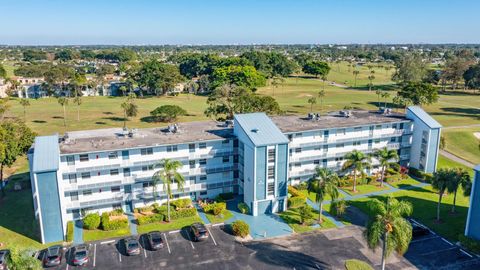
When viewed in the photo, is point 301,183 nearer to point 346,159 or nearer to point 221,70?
point 346,159

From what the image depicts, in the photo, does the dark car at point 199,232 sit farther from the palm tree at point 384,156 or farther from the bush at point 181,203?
the palm tree at point 384,156

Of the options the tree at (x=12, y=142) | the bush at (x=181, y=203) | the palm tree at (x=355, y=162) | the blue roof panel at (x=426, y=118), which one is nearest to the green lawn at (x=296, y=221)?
the palm tree at (x=355, y=162)

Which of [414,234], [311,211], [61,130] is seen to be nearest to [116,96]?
[61,130]

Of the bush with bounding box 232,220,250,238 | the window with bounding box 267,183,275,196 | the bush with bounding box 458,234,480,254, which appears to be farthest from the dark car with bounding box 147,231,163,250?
the bush with bounding box 458,234,480,254

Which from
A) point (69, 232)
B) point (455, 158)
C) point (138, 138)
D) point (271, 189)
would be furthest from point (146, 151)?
point (455, 158)

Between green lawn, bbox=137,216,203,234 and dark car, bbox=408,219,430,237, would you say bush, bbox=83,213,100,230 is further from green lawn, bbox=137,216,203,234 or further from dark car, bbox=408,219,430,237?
dark car, bbox=408,219,430,237

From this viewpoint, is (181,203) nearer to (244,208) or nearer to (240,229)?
(244,208)
